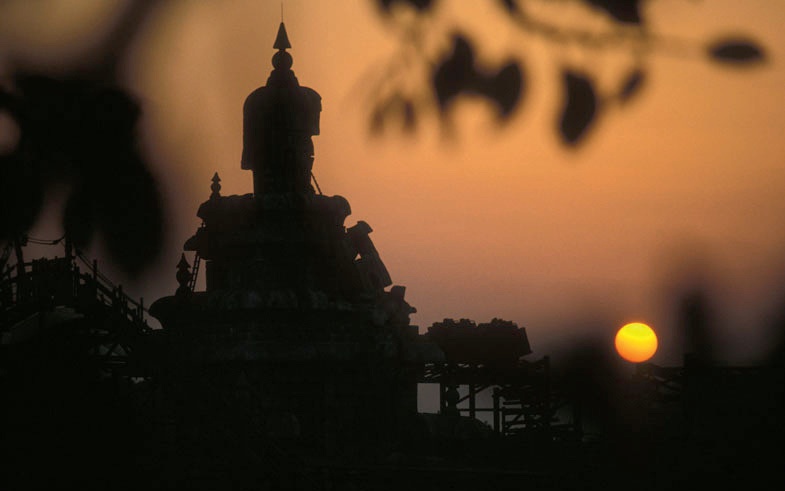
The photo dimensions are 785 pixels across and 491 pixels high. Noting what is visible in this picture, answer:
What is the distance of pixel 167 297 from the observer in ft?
182

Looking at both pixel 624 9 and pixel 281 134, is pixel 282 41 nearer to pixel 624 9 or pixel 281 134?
pixel 281 134

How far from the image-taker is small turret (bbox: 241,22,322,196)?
185 ft

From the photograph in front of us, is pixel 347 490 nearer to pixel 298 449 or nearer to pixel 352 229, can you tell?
pixel 298 449

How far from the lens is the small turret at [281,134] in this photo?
185 feet

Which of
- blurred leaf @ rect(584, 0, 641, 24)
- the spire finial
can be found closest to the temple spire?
the spire finial

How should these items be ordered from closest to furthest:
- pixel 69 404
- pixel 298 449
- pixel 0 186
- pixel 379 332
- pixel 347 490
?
pixel 0 186 → pixel 69 404 → pixel 347 490 → pixel 298 449 → pixel 379 332

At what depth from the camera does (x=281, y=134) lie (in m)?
56.1

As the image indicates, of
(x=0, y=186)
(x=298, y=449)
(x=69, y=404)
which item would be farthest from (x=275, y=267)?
(x=0, y=186)

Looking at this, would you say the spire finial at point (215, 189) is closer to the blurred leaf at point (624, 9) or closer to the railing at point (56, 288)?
the railing at point (56, 288)

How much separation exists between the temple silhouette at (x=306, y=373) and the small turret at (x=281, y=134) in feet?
0.27

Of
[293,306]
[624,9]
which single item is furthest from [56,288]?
[624,9]

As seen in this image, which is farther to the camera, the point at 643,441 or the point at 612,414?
the point at 612,414

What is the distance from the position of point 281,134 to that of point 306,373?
1004 centimetres

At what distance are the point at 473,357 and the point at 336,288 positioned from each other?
6.16m
